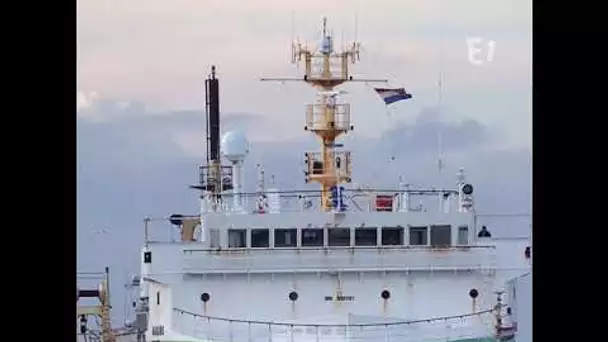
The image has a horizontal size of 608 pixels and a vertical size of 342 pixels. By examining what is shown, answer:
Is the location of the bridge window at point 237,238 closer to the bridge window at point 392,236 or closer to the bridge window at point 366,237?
the bridge window at point 366,237

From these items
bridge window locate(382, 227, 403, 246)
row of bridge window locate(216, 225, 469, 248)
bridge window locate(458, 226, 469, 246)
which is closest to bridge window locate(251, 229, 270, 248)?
row of bridge window locate(216, 225, 469, 248)

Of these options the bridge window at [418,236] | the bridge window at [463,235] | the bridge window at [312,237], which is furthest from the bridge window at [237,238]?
the bridge window at [463,235]

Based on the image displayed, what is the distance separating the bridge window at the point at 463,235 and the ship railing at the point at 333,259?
0.22ft

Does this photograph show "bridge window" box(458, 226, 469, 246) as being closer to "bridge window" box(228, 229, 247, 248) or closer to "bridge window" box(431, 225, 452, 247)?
"bridge window" box(431, 225, 452, 247)

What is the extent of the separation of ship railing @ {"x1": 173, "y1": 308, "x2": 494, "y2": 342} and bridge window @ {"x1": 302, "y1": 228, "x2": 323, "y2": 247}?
431 millimetres

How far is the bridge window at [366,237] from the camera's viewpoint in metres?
6.61

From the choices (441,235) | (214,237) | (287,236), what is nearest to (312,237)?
(287,236)

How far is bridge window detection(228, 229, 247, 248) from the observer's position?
6551mm

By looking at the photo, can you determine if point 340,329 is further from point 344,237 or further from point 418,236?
point 418,236

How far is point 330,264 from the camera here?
6.47m

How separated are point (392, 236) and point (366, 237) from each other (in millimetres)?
151
